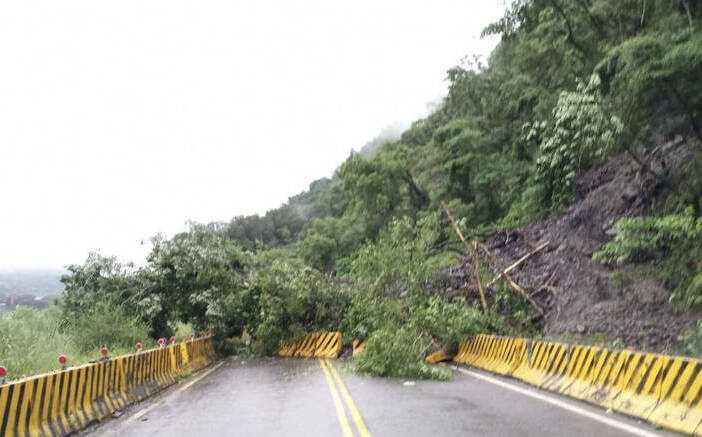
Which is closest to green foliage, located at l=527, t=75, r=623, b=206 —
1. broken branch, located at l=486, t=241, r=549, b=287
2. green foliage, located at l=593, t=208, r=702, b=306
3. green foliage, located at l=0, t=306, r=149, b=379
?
green foliage, located at l=593, t=208, r=702, b=306

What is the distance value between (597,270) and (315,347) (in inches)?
418

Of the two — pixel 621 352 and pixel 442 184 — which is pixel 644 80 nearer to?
pixel 621 352

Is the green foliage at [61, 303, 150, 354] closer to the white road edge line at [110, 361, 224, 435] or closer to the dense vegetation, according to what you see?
the dense vegetation

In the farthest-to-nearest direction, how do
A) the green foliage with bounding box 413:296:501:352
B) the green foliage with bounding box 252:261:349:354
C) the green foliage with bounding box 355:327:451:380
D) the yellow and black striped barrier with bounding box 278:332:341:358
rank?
the green foliage with bounding box 252:261:349:354 → the yellow and black striped barrier with bounding box 278:332:341:358 → the green foliage with bounding box 413:296:501:352 → the green foliage with bounding box 355:327:451:380

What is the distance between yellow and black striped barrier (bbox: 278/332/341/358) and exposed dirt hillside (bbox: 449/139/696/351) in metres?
5.15

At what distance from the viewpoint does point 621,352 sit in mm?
8891

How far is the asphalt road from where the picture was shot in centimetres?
759

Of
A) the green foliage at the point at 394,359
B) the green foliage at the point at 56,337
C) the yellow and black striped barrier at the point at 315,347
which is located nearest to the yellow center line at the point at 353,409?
the green foliage at the point at 394,359

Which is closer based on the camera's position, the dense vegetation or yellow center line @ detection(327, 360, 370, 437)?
yellow center line @ detection(327, 360, 370, 437)

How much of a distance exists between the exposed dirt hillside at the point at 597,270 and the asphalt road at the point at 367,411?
4571 mm

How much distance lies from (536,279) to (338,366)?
7739 millimetres

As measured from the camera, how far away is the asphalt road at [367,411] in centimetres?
759

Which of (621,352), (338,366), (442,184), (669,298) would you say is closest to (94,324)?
(338,366)

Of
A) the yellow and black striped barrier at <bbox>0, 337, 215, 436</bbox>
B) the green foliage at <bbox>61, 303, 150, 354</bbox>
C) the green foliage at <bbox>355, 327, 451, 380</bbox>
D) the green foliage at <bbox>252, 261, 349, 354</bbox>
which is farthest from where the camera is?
the green foliage at <bbox>252, 261, 349, 354</bbox>
